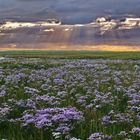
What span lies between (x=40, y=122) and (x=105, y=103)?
12.8ft

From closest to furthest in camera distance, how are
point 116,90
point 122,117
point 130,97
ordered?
point 122,117 < point 130,97 < point 116,90

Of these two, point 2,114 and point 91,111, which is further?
point 91,111

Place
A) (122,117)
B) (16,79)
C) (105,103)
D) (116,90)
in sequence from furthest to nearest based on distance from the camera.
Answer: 1. (16,79)
2. (116,90)
3. (105,103)
4. (122,117)

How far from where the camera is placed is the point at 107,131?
8281 mm

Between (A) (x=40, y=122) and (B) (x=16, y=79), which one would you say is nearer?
(A) (x=40, y=122)

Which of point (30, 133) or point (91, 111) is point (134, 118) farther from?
point (30, 133)

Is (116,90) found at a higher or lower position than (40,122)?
lower

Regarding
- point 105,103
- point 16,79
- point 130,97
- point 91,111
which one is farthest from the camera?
point 16,79

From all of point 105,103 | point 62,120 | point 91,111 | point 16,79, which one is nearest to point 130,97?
point 105,103

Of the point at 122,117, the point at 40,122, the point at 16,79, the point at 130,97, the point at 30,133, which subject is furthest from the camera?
the point at 16,79

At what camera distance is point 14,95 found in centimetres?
1348

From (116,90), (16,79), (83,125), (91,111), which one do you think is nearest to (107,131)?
(83,125)

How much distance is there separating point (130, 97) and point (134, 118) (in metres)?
3.47

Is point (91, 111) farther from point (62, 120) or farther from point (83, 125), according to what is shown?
point (62, 120)
